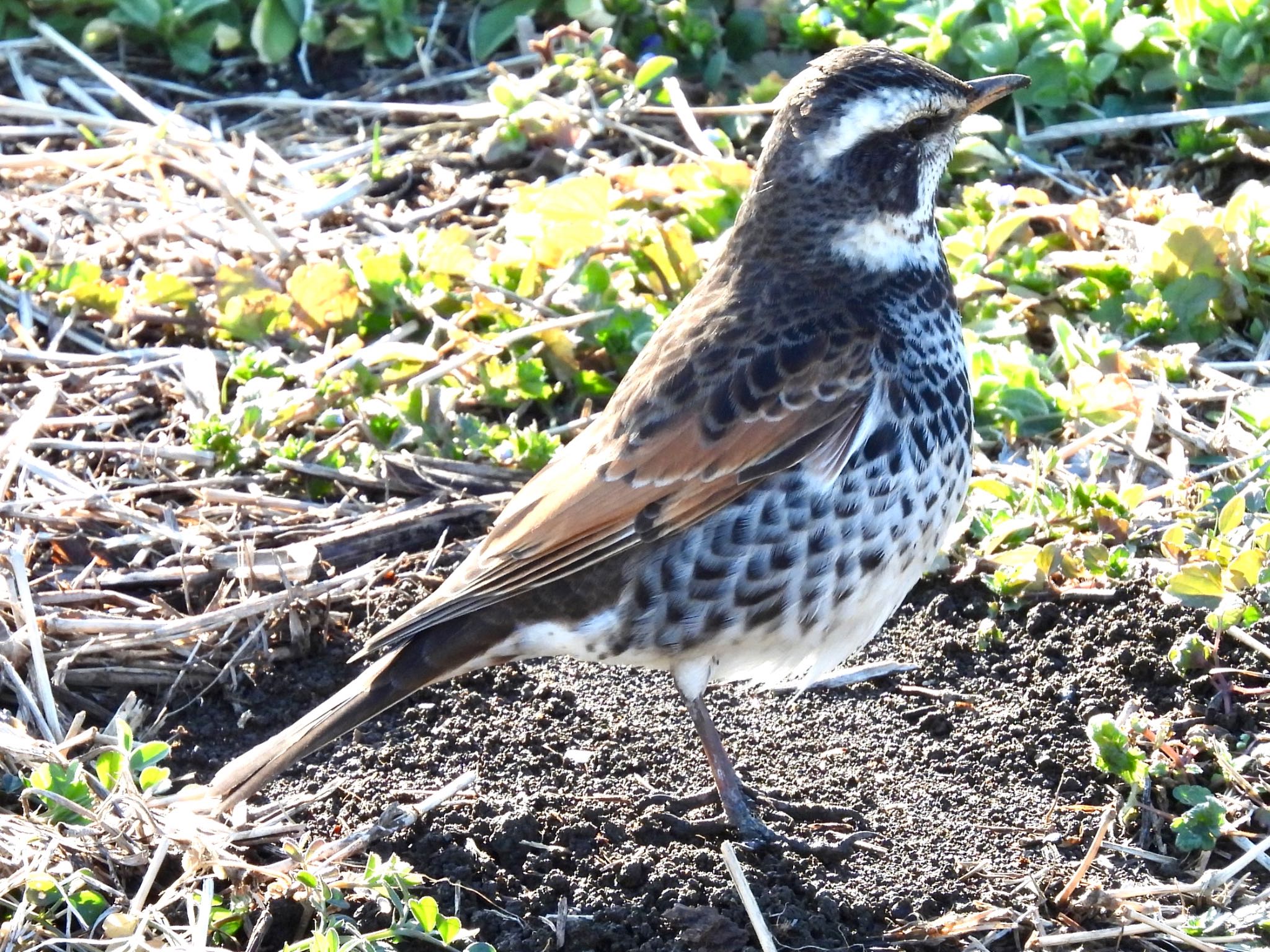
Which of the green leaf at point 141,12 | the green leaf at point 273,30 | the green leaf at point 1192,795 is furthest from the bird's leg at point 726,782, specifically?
the green leaf at point 141,12

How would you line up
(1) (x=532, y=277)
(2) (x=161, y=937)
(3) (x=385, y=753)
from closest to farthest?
(2) (x=161, y=937), (3) (x=385, y=753), (1) (x=532, y=277)

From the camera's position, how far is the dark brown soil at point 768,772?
161 inches

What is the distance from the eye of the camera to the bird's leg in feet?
14.3

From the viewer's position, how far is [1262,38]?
637 cm

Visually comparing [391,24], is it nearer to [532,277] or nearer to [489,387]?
[532,277]

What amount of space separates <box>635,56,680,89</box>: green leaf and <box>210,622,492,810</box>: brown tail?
11.3 ft

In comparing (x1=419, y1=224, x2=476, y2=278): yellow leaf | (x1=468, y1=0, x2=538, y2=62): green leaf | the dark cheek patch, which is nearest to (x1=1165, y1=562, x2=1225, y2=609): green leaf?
the dark cheek patch

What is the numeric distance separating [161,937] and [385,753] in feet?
3.00

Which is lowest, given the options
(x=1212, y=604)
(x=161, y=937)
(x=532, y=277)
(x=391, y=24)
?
(x=161, y=937)

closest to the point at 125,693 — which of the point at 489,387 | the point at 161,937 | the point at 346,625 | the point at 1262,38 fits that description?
the point at 346,625

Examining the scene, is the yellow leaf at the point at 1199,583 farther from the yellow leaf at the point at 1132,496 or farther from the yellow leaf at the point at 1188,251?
the yellow leaf at the point at 1188,251

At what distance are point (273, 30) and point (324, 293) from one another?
202 cm

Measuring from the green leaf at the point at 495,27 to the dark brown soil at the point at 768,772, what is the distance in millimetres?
3622

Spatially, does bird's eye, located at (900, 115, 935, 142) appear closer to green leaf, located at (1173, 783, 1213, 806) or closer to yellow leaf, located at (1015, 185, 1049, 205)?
yellow leaf, located at (1015, 185, 1049, 205)
